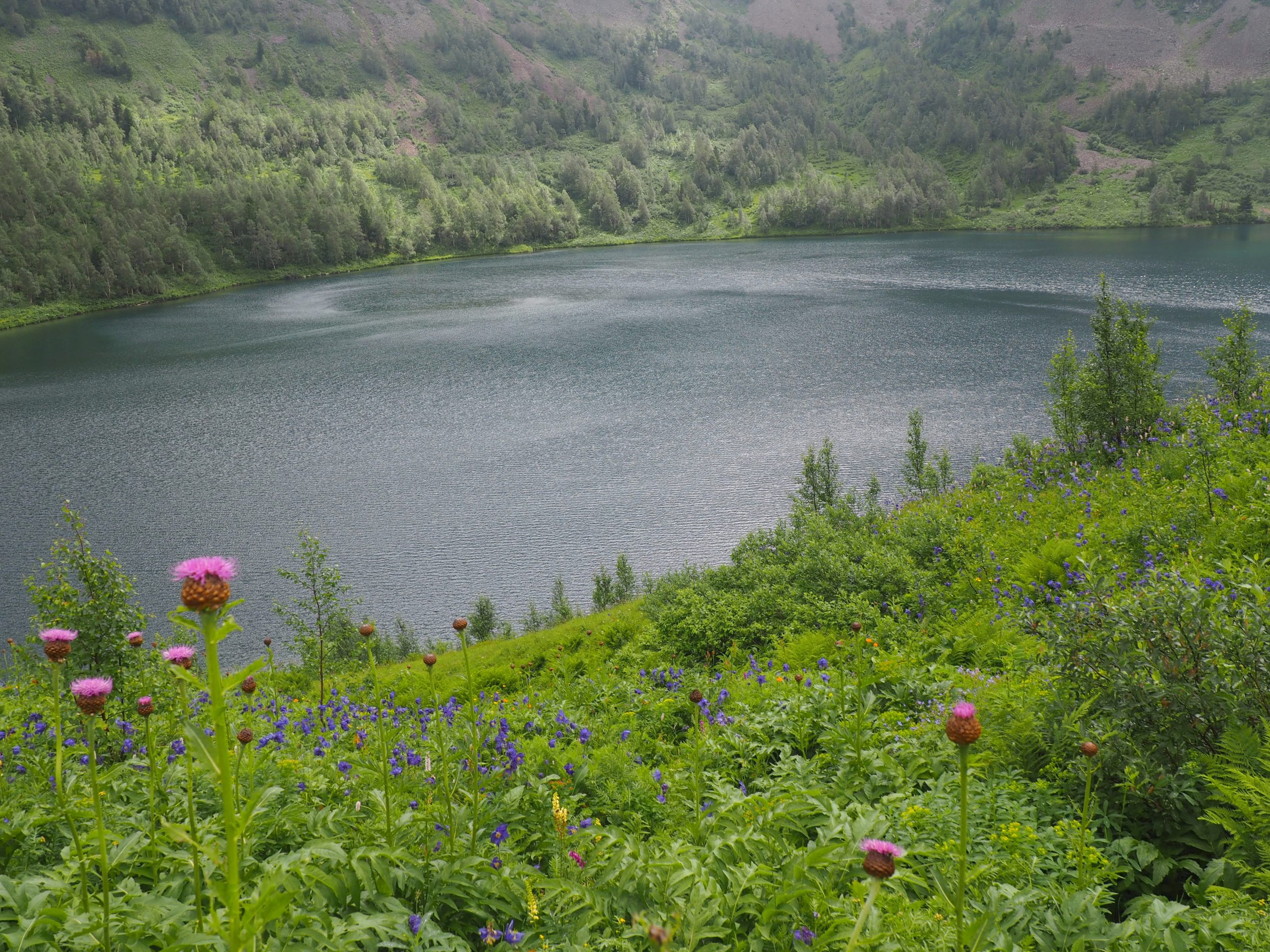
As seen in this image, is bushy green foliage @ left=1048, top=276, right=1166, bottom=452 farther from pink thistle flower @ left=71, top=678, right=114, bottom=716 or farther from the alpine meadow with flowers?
→ pink thistle flower @ left=71, top=678, right=114, bottom=716

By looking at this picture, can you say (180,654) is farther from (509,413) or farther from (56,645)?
(509,413)

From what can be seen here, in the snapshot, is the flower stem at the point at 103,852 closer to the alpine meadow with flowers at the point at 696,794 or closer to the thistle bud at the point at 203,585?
the alpine meadow with flowers at the point at 696,794

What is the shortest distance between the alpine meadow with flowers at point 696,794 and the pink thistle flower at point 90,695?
23mm

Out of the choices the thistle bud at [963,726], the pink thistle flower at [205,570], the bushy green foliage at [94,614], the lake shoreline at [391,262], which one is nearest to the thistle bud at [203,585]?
the pink thistle flower at [205,570]

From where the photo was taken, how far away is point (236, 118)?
7869 inches

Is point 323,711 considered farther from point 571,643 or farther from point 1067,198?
point 1067,198

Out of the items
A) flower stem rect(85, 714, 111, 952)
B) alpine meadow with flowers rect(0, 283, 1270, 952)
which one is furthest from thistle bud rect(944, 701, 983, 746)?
flower stem rect(85, 714, 111, 952)

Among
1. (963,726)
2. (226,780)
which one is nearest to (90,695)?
(226,780)

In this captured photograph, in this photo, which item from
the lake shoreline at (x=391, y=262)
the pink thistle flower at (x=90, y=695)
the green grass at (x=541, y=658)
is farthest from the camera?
Result: the lake shoreline at (x=391, y=262)

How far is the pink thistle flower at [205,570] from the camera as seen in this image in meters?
2.23

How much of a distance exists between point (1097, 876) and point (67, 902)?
19.0 ft

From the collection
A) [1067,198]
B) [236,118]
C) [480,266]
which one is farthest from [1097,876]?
[236,118]

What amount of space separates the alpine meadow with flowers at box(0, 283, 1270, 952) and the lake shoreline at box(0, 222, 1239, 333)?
117753mm

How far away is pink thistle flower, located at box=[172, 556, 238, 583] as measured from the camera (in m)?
2.23
